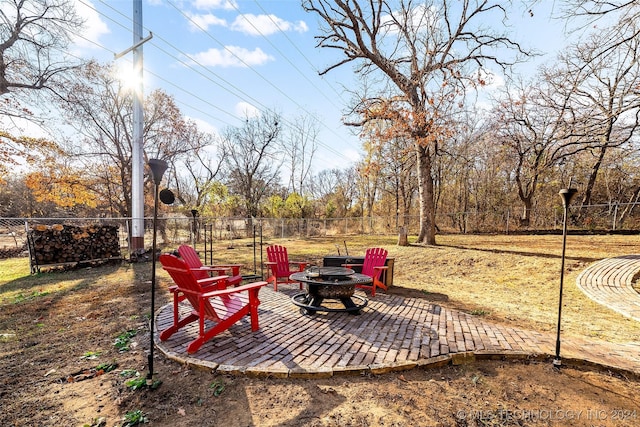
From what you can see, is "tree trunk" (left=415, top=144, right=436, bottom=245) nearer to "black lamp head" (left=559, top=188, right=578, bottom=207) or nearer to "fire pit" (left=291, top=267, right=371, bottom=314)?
"fire pit" (left=291, top=267, right=371, bottom=314)

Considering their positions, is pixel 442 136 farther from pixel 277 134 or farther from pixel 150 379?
pixel 277 134

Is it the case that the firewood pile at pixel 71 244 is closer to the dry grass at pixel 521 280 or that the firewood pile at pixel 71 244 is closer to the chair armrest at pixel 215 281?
the dry grass at pixel 521 280

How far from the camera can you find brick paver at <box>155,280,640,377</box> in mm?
2756

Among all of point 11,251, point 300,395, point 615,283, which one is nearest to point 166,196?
point 300,395

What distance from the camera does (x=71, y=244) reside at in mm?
9016

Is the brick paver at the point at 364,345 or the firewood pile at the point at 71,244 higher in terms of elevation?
the firewood pile at the point at 71,244

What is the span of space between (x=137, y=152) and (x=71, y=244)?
3.67 m

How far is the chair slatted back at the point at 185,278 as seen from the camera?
120 inches

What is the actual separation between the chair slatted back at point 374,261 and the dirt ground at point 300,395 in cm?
299

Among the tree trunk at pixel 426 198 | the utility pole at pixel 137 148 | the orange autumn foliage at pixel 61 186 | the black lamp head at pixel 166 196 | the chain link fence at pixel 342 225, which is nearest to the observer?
the black lamp head at pixel 166 196

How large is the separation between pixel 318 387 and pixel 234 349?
3.70 feet

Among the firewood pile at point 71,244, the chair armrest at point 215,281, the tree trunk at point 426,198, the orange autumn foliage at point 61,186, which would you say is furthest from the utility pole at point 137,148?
the tree trunk at point 426,198

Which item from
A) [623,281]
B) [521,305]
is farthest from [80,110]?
[623,281]

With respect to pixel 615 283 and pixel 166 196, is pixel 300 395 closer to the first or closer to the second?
pixel 166 196
